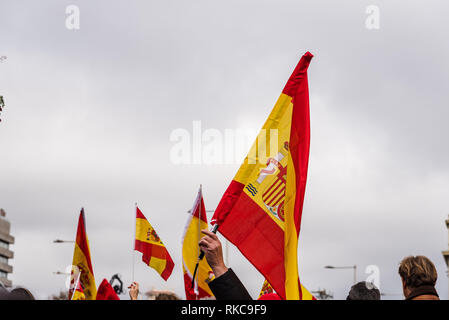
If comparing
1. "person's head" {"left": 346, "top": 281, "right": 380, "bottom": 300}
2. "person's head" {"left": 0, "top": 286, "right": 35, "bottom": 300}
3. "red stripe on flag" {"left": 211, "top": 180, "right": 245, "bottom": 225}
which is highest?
"red stripe on flag" {"left": 211, "top": 180, "right": 245, "bottom": 225}

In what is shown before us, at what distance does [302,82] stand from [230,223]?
58.8 inches

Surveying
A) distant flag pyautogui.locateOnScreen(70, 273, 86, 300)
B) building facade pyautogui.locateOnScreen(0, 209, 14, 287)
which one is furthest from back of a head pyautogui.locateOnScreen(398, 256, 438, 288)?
building facade pyautogui.locateOnScreen(0, 209, 14, 287)

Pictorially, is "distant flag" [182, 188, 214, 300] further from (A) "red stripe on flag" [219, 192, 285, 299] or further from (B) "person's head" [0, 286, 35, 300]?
(B) "person's head" [0, 286, 35, 300]

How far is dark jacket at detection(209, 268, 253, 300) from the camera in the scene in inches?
169

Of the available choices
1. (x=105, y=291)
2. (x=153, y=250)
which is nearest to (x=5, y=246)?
(x=153, y=250)

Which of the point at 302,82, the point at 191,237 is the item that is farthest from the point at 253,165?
the point at 191,237

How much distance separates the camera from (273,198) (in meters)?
6.64

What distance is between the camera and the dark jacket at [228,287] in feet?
14.1

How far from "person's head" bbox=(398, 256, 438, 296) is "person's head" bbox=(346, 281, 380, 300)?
190cm

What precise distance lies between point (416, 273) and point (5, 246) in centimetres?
15986

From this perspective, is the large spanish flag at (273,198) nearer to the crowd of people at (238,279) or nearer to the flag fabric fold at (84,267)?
the crowd of people at (238,279)

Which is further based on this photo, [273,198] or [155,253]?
[155,253]

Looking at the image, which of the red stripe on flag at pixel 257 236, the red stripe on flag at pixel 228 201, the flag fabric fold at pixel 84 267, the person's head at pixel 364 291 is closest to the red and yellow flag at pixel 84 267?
the flag fabric fold at pixel 84 267

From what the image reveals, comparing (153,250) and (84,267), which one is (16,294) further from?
(153,250)
